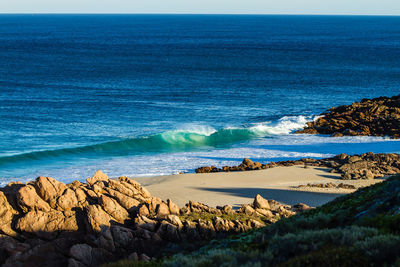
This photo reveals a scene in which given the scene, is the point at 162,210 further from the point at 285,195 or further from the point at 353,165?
the point at 353,165

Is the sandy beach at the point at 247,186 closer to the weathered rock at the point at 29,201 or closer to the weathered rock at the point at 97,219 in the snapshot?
the weathered rock at the point at 97,219

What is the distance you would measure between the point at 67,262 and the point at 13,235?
7.28 ft

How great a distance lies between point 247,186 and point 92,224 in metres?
11.8

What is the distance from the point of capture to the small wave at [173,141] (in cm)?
3306

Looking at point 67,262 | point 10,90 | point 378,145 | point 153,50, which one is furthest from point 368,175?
point 153,50

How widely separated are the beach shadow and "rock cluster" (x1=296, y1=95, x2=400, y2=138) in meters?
16.9

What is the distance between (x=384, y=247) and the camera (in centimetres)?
812

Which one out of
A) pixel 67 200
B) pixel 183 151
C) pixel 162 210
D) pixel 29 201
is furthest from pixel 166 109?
pixel 29 201

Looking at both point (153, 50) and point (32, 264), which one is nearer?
point (32, 264)

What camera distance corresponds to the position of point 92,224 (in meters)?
14.4

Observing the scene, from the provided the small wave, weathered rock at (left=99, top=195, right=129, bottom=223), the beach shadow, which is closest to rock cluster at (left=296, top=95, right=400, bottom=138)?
the small wave

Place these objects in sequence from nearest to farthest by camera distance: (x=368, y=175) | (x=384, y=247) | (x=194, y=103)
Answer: (x=384, y=247), (x=368, y=175), (x=194, y=103)

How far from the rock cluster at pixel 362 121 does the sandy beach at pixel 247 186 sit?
12664mm

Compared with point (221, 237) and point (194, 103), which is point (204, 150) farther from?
point (221, 237)
